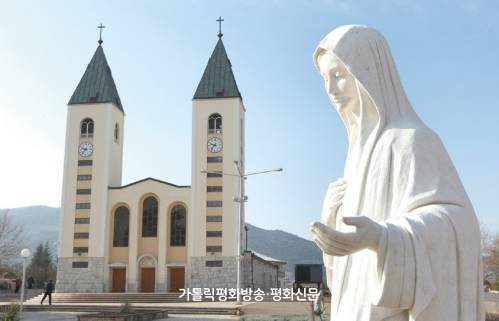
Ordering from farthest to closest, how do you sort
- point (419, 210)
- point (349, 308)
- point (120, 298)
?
point (120, 298)
point (349, 308)
point (419, 210)

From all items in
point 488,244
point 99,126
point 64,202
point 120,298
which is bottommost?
point 120,298

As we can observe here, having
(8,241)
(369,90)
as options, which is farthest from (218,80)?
(369,90)

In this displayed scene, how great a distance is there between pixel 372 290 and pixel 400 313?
15cm

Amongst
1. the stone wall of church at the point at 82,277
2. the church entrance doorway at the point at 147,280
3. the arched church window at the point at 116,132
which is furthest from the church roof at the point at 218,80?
the stone wall of church at the point at 82,277

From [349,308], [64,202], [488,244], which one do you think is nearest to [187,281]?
[64,202]

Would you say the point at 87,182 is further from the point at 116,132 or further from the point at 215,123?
the point at 215,123

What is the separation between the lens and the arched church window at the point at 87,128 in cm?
4603

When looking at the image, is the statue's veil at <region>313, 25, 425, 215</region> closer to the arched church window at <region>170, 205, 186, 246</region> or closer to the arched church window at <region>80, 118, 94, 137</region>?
the arched church window at <region>170, 205, 186, 246</region>

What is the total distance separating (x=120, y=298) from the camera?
39281 millimetres

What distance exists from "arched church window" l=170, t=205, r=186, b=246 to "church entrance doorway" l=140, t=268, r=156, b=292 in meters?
2.70

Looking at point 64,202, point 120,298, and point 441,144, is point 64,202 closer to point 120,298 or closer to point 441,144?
point 120,298

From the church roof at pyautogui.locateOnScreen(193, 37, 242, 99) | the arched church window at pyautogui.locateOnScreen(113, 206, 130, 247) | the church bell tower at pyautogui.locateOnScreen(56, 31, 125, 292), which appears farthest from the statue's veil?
the arched church window at pyautogui.locateOnScreen(113, 206, 130, 247)

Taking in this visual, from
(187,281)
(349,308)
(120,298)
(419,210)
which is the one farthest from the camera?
(187,281)

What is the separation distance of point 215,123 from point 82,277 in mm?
15718
